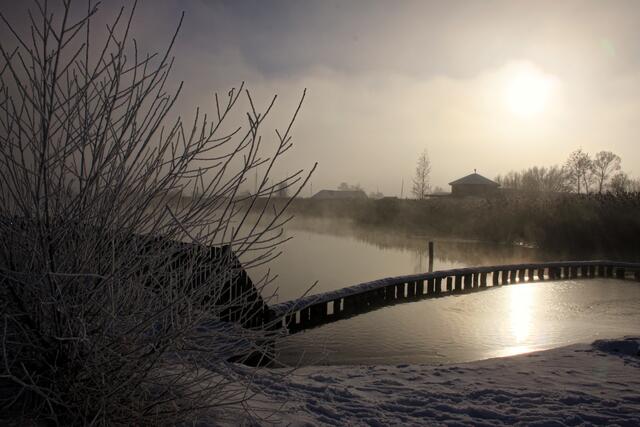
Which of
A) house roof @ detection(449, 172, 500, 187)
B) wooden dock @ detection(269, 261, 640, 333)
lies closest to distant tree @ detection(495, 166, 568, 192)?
house roof @ detection(449, 172, 500, 187)

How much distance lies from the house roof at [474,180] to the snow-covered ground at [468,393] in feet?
214

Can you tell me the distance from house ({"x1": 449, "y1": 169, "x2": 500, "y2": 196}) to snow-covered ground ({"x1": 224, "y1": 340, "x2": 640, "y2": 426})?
63.2 metres

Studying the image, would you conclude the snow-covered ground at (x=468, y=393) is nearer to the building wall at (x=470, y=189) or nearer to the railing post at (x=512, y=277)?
the railing post at (x=512, y=277)

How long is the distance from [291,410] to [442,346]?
4971 millimetres

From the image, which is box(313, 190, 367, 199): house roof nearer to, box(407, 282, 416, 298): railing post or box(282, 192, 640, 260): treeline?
box(282, 192, 640, 260): treeline

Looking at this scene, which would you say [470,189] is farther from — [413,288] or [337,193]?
[413,288]

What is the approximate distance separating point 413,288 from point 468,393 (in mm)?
8460

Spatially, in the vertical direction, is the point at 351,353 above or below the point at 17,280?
below

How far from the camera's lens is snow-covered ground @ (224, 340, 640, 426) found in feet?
13.9

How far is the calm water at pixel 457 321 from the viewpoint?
794 centimetres

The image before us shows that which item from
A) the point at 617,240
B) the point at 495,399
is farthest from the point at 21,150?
the point at 617,240

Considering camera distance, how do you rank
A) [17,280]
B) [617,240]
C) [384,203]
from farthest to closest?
[384,203], [617,240], [17,280]

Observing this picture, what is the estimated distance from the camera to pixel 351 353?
7887 mm

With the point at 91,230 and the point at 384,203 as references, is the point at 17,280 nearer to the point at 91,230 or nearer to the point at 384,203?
the point at 91,230
